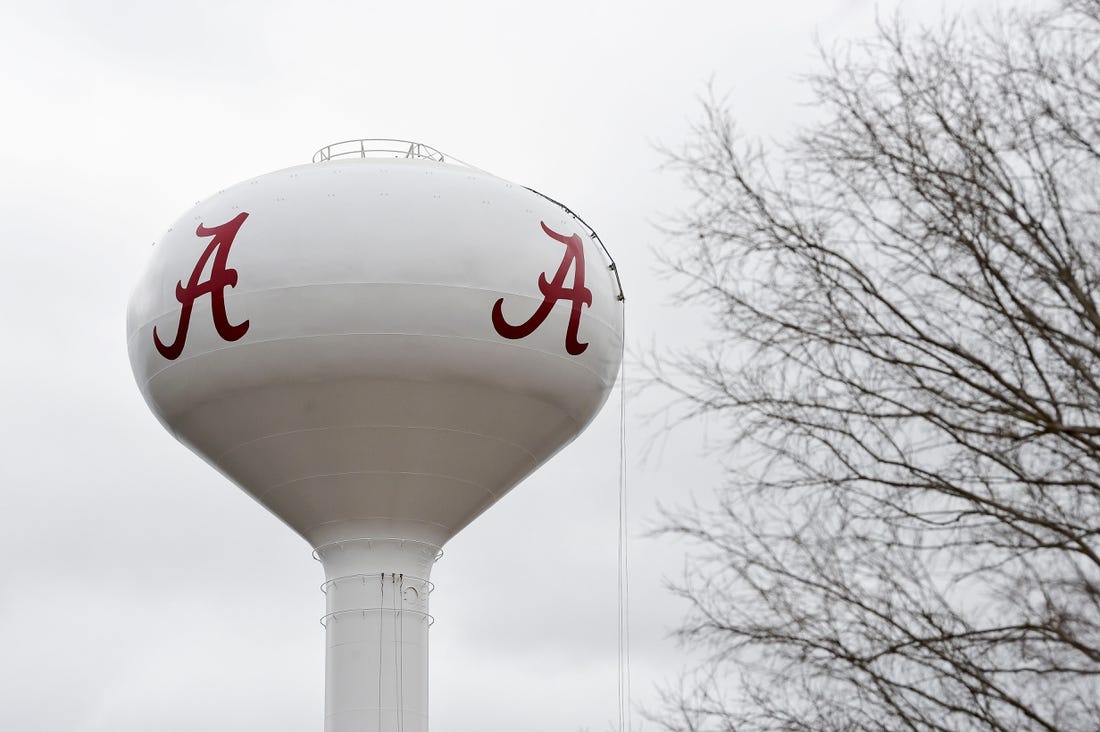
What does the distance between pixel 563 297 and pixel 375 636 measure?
3.85 metres

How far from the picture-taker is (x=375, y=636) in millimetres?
15656

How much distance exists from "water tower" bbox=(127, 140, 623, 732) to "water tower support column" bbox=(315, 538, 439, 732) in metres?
0.02

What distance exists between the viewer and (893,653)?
5.02 m

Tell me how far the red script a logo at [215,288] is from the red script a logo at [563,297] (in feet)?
7.60

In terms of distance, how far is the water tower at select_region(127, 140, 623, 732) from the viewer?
557 inches

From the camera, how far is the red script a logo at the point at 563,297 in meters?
14.4

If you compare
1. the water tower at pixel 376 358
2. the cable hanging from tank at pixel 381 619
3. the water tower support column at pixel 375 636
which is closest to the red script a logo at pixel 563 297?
the water tower at pixel 376 358

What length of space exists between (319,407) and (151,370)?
179 centimetres

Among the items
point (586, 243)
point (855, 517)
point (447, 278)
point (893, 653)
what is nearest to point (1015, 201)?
point (855, 517)

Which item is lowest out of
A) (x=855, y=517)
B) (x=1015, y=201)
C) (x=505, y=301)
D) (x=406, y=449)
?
(x=855, y=517)

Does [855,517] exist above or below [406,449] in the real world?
below

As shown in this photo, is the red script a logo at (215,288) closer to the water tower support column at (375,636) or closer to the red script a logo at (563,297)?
the red script a logo at (563,297)

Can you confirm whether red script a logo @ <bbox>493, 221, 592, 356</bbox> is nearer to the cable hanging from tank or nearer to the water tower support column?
the water tower support column

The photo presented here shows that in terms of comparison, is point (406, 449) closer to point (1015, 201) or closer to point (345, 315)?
point (345, 315)
